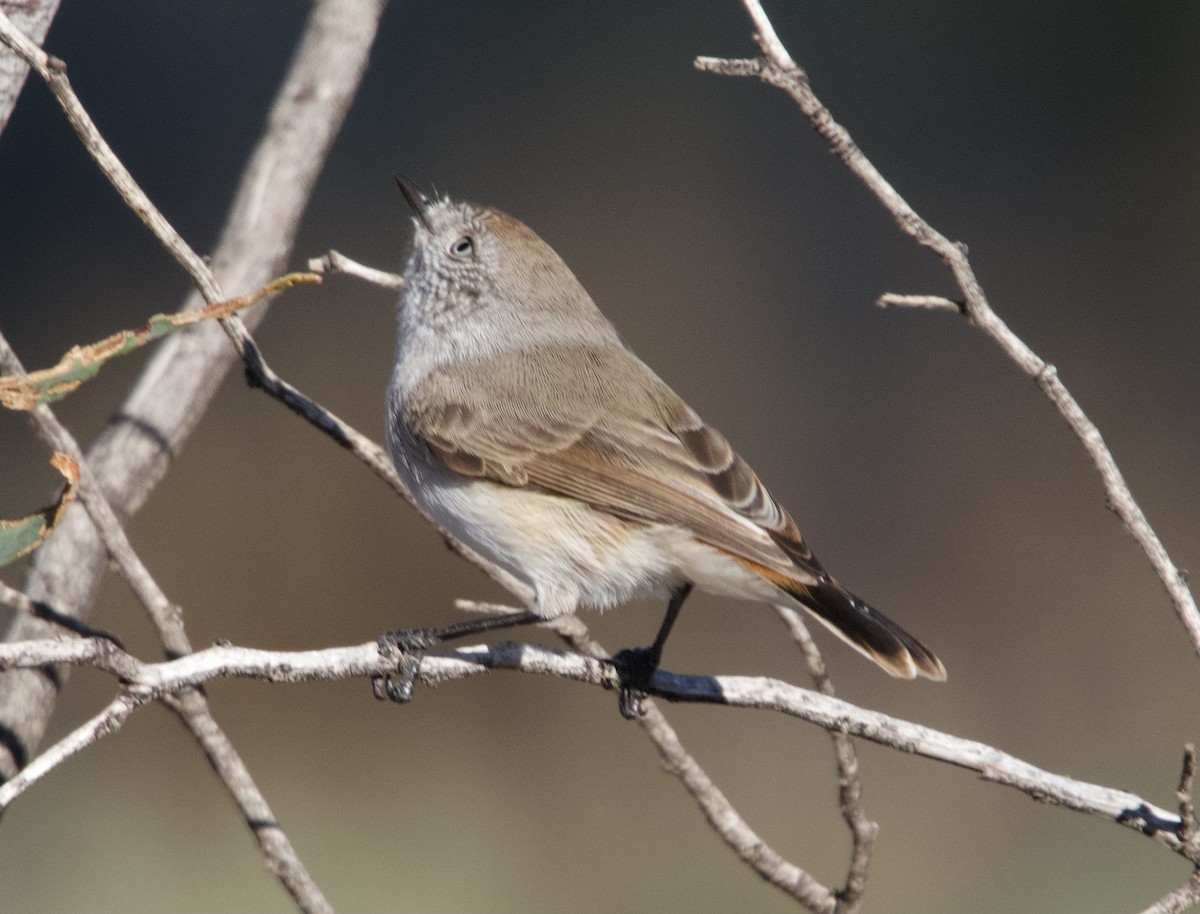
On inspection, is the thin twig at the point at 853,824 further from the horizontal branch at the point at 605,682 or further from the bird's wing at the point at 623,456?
the horizontal branch at the point at 605,682

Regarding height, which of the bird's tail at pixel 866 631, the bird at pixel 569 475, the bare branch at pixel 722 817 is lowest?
the bare branch at pixel 722 817

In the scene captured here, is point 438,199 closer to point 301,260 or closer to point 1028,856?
point 301,260

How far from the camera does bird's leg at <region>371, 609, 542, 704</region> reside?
2.21 metres

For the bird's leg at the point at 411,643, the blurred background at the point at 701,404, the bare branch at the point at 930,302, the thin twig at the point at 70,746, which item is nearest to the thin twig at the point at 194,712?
the bird's leg at the point at 411,643

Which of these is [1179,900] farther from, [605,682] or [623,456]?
[623,456]

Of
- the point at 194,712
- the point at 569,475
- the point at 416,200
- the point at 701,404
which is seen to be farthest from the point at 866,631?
the point at 701,404

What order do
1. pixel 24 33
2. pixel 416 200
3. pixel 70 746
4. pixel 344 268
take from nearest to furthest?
pixel 70 746, pixel 24 33, pixel 344 268, pixel 416 200

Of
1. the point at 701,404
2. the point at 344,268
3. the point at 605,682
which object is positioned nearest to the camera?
the point at 605,682

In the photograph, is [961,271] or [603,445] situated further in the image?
[603,445]

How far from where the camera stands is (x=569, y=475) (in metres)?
2.69

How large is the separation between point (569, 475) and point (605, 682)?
0.52 metres

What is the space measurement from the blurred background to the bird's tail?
256 cm

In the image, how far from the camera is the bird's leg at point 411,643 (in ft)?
7.23

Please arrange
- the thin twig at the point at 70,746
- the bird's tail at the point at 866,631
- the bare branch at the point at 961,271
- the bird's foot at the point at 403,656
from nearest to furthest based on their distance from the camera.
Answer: the thin twig at the point at 70,746 → the bare branch at the point at 961,271 → the bird's foot at the point at 403,656 → the bird's tail at the point at 866,631
